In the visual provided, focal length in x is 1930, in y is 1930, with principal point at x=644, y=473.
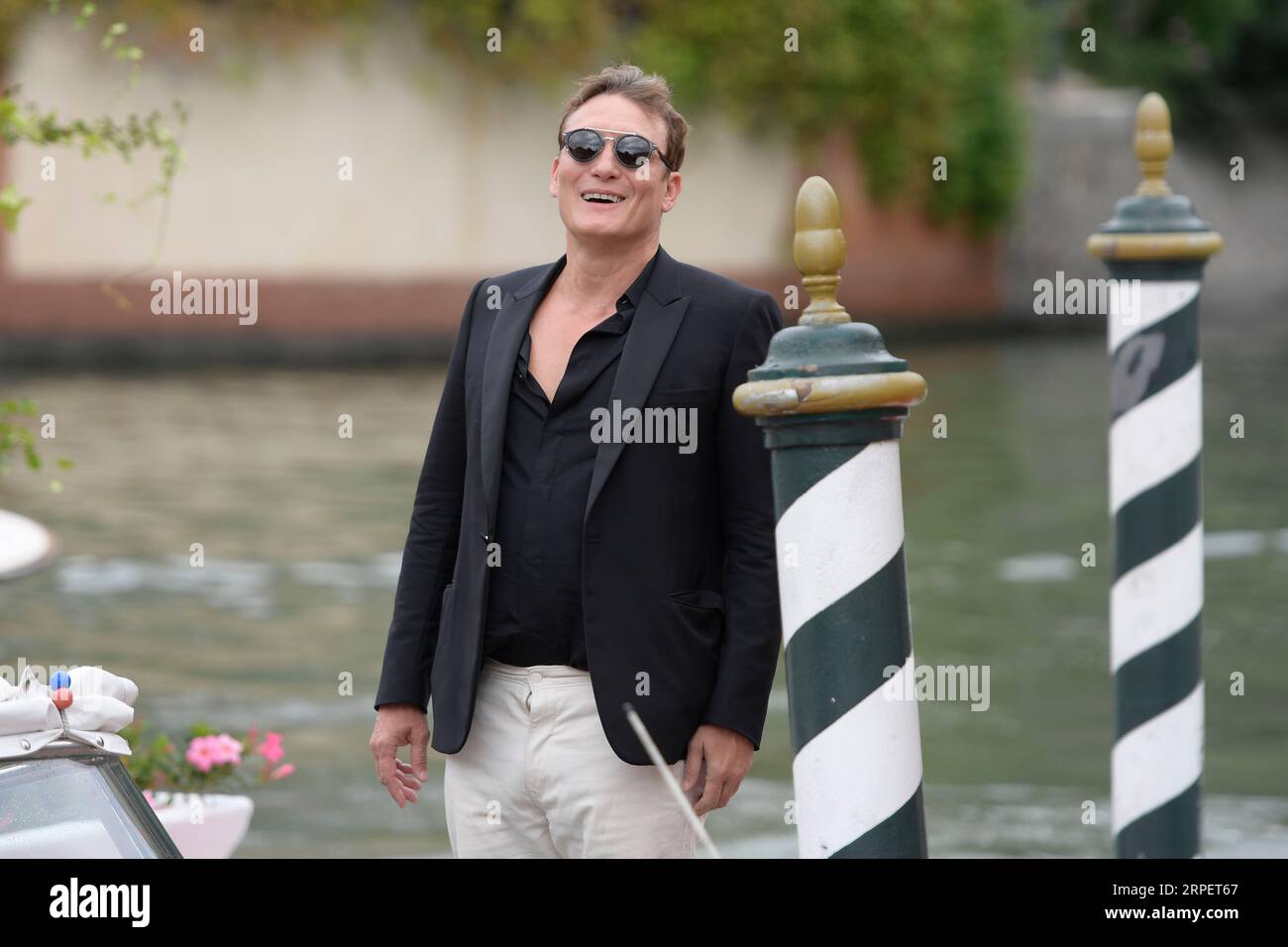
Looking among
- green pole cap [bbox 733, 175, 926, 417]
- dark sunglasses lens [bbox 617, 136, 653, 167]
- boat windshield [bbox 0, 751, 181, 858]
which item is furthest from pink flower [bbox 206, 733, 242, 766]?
green pole cap [bbox 733, 175, 926, 417]

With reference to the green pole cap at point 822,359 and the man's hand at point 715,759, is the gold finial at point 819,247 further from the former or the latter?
the man's hand at point 715,759

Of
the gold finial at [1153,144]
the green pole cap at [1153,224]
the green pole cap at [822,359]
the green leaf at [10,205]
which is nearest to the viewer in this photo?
the green pole cap at [822,359]

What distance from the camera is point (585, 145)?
331cm

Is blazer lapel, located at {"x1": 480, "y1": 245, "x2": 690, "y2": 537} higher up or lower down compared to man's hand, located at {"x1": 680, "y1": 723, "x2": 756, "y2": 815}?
higher up

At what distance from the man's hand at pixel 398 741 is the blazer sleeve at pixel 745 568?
57 centimetres

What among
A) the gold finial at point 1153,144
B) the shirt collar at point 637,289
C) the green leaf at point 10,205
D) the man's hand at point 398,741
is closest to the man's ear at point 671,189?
the shirt collar at point 637,289

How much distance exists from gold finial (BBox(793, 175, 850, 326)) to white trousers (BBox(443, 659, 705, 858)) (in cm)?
77

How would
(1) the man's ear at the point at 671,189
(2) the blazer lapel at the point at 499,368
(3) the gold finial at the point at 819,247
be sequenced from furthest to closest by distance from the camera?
(1) the man's ear at the point at 671,189 → (2) the blazer lapel at the point at 499,368 → (3) the gold finial at the point at 819,247

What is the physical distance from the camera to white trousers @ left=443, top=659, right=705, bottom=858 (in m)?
3.26

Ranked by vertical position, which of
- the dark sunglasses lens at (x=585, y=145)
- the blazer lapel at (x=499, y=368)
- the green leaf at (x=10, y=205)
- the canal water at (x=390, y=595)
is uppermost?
the dark sunglasses lens at (x=585, y=145)

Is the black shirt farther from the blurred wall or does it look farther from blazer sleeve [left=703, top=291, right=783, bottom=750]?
the blurred wall

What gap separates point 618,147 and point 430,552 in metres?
0.81

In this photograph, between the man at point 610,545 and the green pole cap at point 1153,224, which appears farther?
the green pole cap at point 1153,224

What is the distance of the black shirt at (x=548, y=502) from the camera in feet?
10.7
